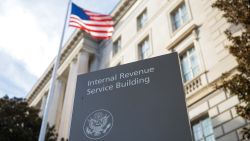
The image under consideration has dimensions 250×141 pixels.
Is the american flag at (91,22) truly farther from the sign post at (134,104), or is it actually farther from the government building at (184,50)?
the sign post at (134,104)

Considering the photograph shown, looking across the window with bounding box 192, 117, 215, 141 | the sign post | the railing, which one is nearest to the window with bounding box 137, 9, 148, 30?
the railing

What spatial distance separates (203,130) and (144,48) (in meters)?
9.89

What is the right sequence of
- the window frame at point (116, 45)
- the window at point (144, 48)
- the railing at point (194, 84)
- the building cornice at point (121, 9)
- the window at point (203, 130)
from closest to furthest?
the window at point (203, 130)
the railing at point (194, 84)
the window at point (144, 48)
the window frame at point (116, 45)
the building cornice at point (121, 9)

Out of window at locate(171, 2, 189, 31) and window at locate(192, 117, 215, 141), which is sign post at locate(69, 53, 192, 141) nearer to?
window at locate(192, 117, 215, 141)

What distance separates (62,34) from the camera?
13508mm

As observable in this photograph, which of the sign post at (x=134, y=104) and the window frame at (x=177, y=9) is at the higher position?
the window frame at (x=177, y=9)

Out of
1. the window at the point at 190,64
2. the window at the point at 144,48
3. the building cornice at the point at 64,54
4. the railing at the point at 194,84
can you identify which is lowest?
the railing at the point at 194,84

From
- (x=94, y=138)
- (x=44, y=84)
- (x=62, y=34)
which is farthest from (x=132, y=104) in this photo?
(x=44, y=84)

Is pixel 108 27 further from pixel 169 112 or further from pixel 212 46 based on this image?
pixel 169 112

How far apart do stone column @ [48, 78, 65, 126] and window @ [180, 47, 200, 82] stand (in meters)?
18.8

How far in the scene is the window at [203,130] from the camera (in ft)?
40.3

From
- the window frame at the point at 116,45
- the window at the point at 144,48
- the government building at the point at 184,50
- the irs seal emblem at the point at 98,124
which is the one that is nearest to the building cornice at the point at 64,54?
the government building at the point at 184,50

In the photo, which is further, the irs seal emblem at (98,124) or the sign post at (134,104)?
the irs seal emblem at (98,124)

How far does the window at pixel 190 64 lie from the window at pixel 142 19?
791cm
